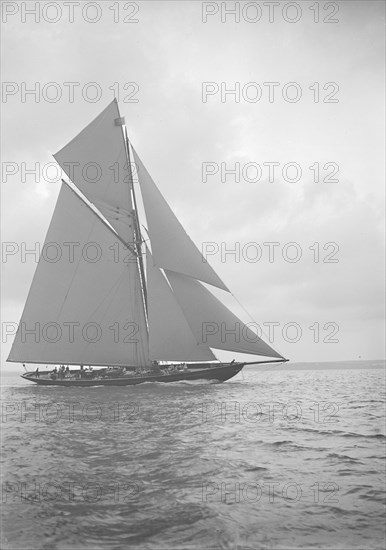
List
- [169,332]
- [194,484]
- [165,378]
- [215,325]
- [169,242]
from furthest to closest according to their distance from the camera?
[165,378] → [169,242] → [169,332] → [215,325] → [194,484]

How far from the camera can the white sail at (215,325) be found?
38.0 metres

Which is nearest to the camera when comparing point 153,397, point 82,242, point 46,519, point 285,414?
point 46,519

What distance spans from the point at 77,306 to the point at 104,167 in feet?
48.5

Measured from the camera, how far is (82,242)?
135ft

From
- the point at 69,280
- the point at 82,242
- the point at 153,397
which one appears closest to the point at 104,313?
the point at 69,280

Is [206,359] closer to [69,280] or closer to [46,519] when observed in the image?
[69,280]

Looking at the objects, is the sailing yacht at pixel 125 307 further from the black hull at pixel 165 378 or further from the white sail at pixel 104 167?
the white sail at pixel 104 167

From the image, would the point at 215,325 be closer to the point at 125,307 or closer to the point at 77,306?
the point at 125,307

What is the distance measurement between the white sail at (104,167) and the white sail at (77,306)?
440 cm

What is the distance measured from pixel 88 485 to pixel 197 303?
29475 mm

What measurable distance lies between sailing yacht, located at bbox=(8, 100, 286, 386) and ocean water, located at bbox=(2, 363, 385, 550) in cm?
1970

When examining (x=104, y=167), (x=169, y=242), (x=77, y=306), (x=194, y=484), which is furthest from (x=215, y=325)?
(x=194, y=484)

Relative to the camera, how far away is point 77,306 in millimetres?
39656

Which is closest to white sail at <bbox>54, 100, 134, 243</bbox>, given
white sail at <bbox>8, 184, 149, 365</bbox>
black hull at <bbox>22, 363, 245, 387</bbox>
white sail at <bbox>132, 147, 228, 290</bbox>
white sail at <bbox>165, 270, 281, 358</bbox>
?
white sail at <bbox>132, 147, 228, 290</bbox>
